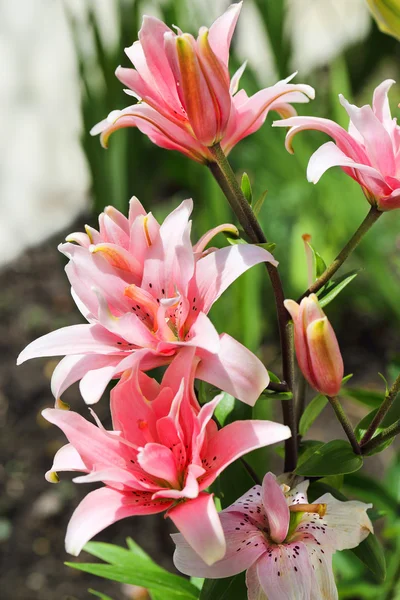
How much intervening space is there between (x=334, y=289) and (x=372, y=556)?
0.57 ft

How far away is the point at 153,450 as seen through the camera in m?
0.38

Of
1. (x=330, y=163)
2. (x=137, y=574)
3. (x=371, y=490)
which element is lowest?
(x=371, y=490)

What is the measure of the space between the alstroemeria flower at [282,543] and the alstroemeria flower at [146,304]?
0.08 meters

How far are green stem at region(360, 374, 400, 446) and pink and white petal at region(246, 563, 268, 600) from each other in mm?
108

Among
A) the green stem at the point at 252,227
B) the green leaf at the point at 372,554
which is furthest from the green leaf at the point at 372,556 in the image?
the green stem at the point at 252,227

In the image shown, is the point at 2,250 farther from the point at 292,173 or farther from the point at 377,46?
the point at 377,46

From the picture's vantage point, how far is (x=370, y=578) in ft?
3.09

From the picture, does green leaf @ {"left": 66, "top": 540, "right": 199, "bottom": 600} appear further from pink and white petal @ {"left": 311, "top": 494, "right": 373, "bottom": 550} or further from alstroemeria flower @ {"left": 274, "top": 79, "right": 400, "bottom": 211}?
alstroemeria flower @ {"left": 274, "top": 79, "right": 400, "bottom": 211}

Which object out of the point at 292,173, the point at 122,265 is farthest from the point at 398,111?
the point at 122,265

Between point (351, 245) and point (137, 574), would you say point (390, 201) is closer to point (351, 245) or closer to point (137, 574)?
point (351, 245)

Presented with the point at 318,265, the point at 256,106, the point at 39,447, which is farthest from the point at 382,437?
the point at 39,447

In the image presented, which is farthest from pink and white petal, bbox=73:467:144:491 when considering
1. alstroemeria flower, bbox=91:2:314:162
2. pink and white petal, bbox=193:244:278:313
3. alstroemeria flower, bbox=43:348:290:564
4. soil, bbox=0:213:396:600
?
soil, bbox=0:213:396:600

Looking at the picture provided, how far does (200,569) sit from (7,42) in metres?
2.53

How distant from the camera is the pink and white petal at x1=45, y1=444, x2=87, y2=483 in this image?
40 centimetres
